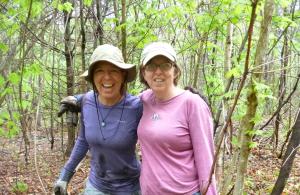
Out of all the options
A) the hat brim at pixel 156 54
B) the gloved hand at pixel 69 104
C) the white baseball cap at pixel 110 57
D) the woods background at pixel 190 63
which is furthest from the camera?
the woods background at pixel 190 63

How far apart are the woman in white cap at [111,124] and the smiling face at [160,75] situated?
0.29 metres

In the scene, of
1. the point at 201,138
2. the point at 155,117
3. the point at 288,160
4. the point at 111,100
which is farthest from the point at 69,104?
the point at 288,160

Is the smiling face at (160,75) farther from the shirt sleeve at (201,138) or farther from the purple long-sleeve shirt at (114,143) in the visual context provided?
the purple long-sleeve shirt at (114,143)

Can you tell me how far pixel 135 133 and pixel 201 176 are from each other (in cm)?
61

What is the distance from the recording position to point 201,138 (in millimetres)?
2197

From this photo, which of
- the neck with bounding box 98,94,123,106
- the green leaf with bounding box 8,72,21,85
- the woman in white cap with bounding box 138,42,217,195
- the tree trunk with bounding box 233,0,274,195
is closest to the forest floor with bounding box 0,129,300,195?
the green leaf with bounding box 8,72,21,85

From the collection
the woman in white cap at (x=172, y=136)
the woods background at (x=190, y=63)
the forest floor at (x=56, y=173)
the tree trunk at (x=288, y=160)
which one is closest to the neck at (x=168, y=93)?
the woman in white cap at (x=172, y=136)

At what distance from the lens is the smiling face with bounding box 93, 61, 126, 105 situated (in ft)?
8.57

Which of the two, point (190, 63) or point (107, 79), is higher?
point (190, 63)

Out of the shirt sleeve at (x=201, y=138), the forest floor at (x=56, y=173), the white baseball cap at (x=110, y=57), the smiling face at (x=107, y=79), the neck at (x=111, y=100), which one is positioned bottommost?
the forest floor at (x=56, y=173)

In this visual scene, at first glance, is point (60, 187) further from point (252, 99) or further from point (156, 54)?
point (252, 99)

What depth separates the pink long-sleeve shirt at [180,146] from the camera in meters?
2.21

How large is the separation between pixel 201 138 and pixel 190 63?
531 cm

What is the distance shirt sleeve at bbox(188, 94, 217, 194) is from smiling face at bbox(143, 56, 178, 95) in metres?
0.21
